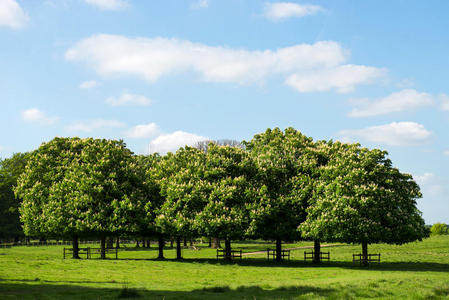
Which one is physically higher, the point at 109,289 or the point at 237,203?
the point at 237,203

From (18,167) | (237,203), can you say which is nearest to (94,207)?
(237,203)

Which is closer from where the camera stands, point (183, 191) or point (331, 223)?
point (331, 223)

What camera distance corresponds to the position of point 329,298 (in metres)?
20.5

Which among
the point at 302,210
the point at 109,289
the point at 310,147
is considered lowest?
the point at 109,289

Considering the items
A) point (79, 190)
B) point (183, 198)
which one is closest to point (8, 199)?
point (79, 190)

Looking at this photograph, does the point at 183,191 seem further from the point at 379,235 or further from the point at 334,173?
the point at 379,235

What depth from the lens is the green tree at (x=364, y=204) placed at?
4853cm

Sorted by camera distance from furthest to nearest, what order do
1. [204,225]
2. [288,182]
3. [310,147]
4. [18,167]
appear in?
[18,167]
[310,147]
[288,182]
[204,225]

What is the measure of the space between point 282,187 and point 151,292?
34108mm

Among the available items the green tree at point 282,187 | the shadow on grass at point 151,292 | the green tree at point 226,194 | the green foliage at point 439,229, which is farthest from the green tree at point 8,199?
the green foliage at point 439,229

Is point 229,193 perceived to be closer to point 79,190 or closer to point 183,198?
point 183,198

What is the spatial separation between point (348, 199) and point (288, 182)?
8.90 m

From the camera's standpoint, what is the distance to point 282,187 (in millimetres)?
56188

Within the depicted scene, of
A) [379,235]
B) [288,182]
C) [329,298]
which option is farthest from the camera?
[288,182]
